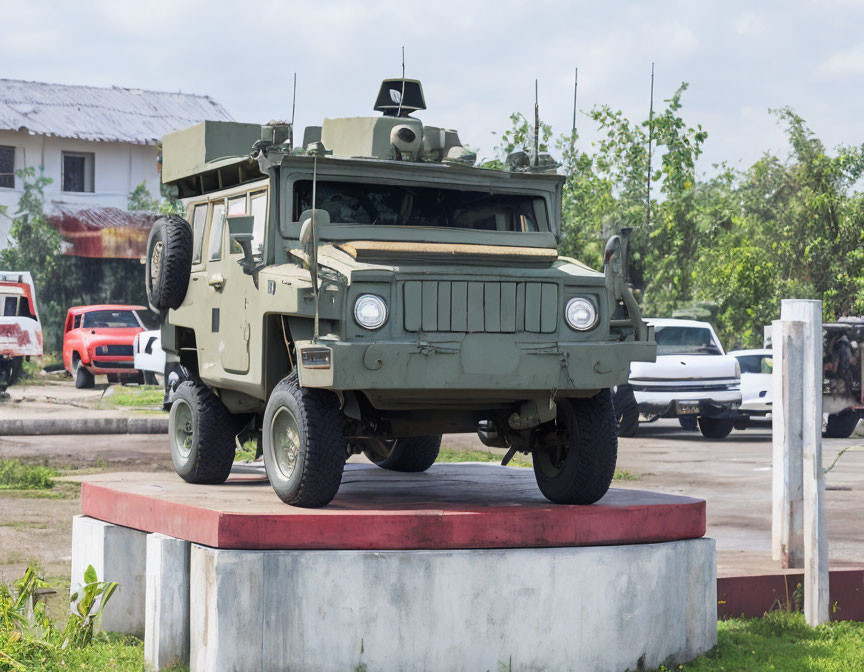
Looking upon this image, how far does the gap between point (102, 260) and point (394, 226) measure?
31.8m

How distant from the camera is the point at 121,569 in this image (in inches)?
313

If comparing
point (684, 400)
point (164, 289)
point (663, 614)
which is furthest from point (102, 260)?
point (663, 614)

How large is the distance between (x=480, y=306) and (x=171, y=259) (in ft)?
8.34

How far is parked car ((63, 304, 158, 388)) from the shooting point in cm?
2809

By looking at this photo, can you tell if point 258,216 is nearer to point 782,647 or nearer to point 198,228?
point 198,228

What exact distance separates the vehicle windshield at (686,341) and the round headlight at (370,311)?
46.6 feet

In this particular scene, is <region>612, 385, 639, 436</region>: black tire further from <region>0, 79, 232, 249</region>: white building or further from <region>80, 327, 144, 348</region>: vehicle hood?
<region>0, 79, 232, 249</region>: white building

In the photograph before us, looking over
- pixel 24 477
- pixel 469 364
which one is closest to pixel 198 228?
pixel 469 364

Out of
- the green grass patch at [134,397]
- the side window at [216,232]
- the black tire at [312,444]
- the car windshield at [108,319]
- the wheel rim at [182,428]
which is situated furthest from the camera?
the car windshield at [108,319]

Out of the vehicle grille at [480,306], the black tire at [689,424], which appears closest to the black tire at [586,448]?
the vehicle grille at [480,306]

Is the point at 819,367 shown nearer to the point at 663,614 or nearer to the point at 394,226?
the point at 663,614

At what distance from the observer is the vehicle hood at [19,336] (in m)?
26.5

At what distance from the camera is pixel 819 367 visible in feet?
26.3

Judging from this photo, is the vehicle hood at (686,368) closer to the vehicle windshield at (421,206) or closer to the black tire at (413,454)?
the black tire at (413,454)
